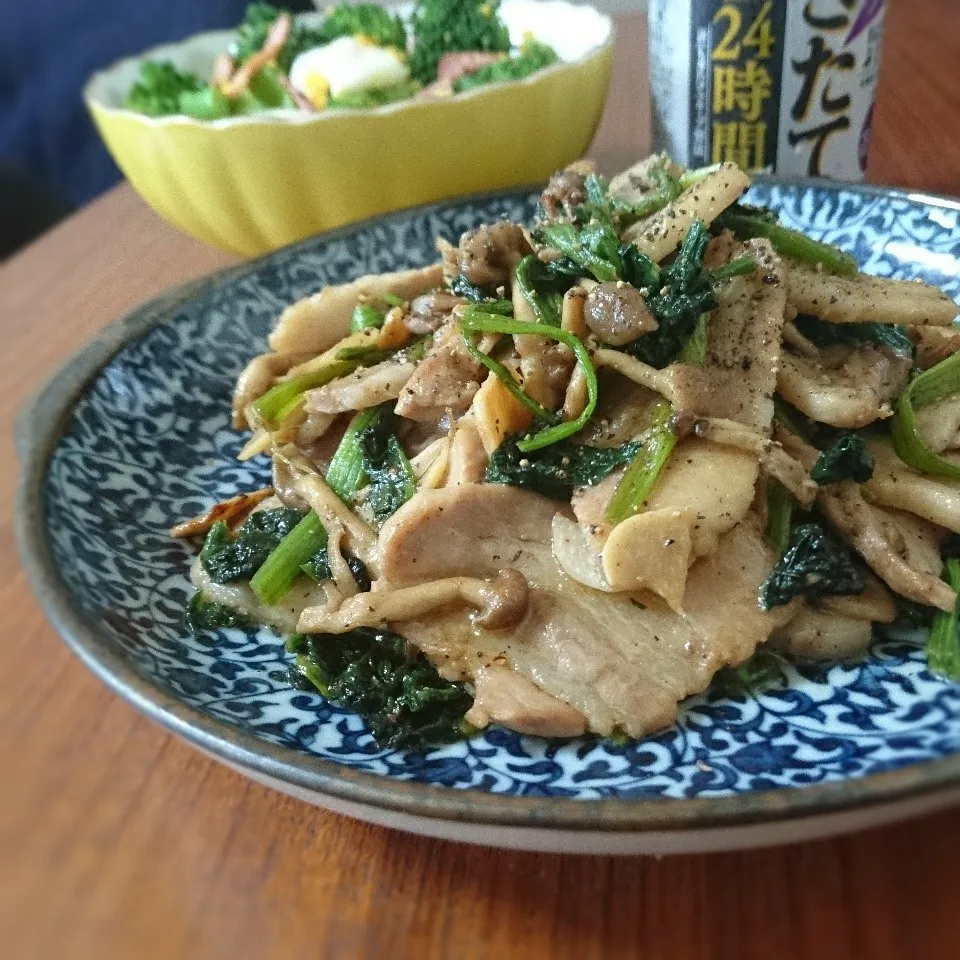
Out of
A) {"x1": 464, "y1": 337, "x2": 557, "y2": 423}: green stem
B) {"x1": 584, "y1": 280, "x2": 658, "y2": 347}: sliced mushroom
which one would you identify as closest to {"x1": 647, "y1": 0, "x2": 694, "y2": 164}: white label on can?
{"x1": 584, "y1": 280, "x2": 658, "y2": 347}: sliced mushroom

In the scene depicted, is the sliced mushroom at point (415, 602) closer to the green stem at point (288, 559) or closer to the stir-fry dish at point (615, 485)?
the stir-fry dish at point (615, 485)

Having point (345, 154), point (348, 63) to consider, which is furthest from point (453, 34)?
point (345, 154)

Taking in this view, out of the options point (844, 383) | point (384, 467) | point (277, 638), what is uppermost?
point (844, 383)

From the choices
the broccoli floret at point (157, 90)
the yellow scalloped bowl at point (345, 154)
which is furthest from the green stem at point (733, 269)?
the broccoli floret at point (157, 90)

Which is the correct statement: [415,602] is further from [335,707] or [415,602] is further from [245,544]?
[245,544]

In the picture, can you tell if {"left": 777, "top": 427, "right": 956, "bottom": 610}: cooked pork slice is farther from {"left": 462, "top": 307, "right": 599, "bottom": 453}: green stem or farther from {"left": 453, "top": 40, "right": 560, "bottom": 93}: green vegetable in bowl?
{"left": 453, "top": 40, "right": 560, "bottom": 93}: green vegetable in bowl

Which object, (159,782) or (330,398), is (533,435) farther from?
(159,782)
